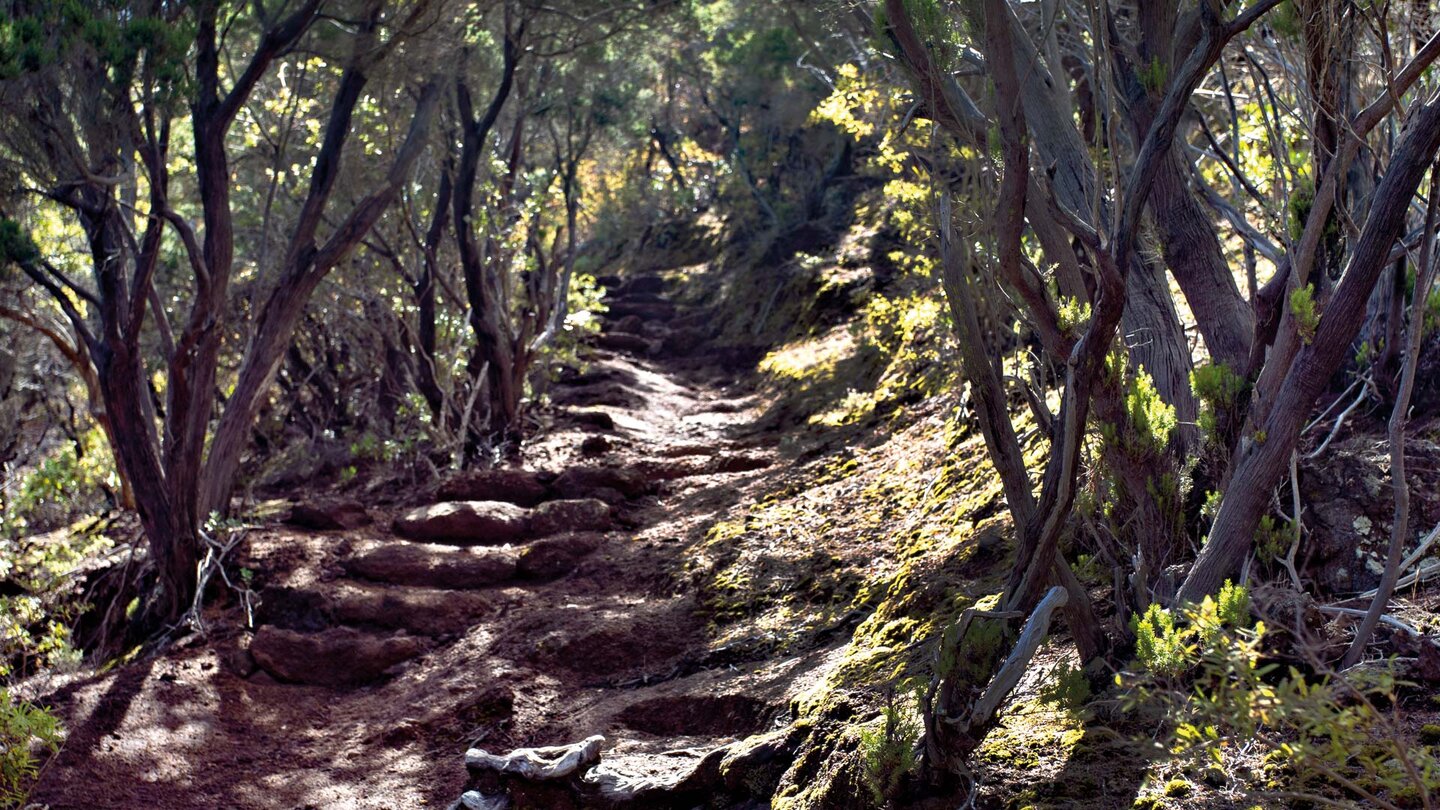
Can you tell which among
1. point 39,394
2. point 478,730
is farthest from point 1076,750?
point 39,394

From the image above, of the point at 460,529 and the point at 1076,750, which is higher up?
the point at 460,529

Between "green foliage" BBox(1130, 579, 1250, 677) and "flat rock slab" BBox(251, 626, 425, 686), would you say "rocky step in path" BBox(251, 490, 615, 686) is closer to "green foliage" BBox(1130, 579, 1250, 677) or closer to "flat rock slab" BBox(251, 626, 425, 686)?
"flat rock slab" BBox(251, 626, 425, 686)

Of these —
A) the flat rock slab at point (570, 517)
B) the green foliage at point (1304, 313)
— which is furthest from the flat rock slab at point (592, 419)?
the green foliage at point (1304, 313)

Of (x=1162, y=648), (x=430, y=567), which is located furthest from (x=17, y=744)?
(x=1162, y=648)

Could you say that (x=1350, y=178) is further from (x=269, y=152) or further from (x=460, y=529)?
(x=269, y=152)

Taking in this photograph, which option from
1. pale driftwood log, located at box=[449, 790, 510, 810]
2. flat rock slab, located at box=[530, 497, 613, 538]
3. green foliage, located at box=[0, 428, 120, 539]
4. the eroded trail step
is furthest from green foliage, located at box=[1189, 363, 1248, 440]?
green foliage, located at box=[0, 428, 120, 539]

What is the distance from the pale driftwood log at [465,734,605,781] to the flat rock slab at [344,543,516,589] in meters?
3.25

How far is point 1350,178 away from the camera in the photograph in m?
5.19

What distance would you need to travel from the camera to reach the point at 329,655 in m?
6.62

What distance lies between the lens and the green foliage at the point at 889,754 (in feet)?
11.5

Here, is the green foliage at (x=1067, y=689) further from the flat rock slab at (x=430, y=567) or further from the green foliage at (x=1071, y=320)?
the flat rock slab at (x=430, y=567)

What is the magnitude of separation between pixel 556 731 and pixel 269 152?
662cm

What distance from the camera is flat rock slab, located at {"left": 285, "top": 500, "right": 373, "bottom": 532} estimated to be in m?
8.50

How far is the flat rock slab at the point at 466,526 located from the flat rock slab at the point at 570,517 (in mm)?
119
